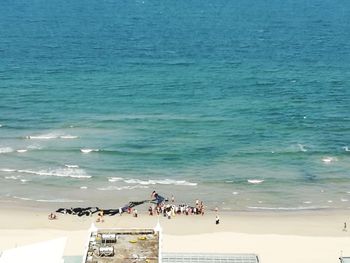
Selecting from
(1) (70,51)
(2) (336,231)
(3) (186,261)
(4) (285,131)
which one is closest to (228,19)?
(1) (70,51)

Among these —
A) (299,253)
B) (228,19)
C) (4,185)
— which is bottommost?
(299,253)

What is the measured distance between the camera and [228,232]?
64562 mm

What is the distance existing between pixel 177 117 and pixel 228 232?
1299 inches

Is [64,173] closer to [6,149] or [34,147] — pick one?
[34,147]

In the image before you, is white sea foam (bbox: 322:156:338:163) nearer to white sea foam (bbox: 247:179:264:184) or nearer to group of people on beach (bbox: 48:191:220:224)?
white sea foam (bbox: 247:179:264:184)

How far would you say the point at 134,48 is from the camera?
13688cm

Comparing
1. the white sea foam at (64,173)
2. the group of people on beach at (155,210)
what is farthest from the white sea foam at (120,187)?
the group of people on beach at (155,210)

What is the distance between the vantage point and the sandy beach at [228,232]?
2372 inches

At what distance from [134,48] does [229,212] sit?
72420 mm

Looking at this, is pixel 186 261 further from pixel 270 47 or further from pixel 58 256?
pixel 270 47

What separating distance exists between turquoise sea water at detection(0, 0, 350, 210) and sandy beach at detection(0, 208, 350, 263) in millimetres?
3460

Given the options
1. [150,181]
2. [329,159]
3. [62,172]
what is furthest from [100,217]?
[329,159]

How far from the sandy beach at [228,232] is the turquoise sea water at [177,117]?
11.4 feet

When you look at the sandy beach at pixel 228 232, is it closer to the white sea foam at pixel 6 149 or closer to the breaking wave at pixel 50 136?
the white sea foam at pixel 6 149
